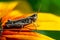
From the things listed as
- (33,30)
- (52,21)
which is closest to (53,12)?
→ (52,21)

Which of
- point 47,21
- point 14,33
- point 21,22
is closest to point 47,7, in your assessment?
point 47,21

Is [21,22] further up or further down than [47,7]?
further down

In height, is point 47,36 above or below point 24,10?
below

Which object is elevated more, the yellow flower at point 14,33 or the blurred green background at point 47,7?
the blurred green background at point 47,7

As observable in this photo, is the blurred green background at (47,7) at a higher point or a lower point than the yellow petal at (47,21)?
higher

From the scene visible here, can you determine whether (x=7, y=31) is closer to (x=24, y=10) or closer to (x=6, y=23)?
(x=6, y=23)

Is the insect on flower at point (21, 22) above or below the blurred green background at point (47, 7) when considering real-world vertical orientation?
below

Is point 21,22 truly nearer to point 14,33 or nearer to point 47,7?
point 14,33

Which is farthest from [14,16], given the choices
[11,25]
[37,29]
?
[37,29]

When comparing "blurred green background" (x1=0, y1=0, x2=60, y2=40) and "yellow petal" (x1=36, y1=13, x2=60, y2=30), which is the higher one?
"blurred green background" (x1=0, y1=0, x2=60, y2=40)

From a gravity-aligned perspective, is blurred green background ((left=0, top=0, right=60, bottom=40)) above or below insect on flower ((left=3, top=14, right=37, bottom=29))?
above
